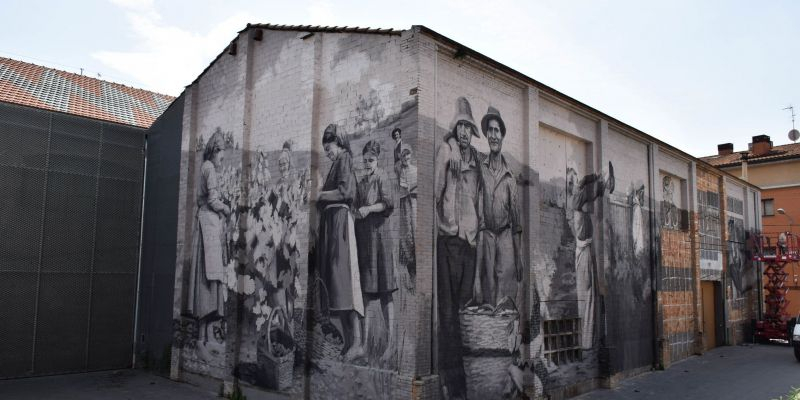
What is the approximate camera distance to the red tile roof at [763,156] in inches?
1197

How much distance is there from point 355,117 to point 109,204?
9.17 m

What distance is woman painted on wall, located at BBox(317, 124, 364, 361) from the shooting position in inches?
427

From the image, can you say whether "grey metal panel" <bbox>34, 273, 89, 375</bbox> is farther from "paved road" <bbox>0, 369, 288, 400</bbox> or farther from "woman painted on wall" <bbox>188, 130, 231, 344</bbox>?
"woman painted on wall" <bbox>188, 130, 231, 344</bbox>

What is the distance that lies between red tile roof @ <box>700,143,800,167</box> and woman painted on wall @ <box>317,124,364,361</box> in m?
26.9

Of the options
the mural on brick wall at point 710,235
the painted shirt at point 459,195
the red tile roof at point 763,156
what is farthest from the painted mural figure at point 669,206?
the red tile roof at point 763,156

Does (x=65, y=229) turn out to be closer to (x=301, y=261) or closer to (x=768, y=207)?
(x=301, y=261)

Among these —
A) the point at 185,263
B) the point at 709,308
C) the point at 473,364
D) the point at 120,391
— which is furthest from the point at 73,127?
the point at 709,308

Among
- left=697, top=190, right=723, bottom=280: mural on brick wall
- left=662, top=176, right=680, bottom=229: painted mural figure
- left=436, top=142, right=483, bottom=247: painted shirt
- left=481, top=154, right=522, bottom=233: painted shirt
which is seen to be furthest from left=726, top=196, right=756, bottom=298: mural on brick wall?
left=436, top=142, right=483, bottom=247: painted shirt

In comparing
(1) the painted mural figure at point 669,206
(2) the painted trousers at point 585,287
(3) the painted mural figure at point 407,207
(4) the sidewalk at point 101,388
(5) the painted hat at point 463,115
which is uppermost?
(5) the painted hat at point 463,115

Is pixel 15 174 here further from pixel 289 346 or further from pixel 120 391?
pixel 289 346

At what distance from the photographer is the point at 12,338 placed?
585 inches

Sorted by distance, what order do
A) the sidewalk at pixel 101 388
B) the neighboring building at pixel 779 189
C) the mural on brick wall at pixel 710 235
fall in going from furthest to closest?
the neighboring building at pixel 779 189 < the mural on brick wall at pixel 710 235 < the sidewalk at pixel 101 388

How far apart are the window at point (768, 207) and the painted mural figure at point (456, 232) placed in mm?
26078

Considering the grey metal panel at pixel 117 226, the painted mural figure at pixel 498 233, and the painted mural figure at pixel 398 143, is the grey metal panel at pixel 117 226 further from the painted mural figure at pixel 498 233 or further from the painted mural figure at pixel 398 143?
the painted mural figure at pixel 498 233
